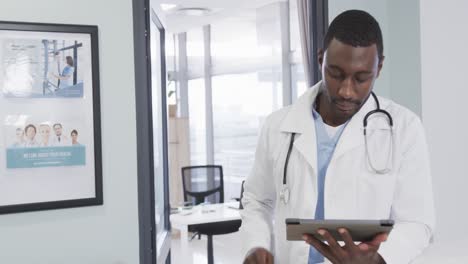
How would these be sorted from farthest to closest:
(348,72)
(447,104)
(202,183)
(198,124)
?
(198,124) → (202,183) → (447,104) → (348,72)

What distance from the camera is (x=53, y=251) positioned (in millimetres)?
2205

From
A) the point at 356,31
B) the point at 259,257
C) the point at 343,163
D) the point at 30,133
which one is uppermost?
the point at 356,31

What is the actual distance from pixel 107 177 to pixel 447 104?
194cm

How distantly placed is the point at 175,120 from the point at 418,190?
207 inches

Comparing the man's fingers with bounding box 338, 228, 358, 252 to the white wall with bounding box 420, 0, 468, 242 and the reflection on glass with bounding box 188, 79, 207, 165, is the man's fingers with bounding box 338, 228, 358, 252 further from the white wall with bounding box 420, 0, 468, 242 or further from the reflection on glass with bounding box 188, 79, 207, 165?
the reflection on glass with bounding box 188, 79, 207, 165

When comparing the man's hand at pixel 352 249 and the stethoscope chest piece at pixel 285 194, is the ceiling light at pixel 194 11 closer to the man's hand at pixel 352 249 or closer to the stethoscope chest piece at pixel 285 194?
the stethoscope chest piece at pixel 285 194

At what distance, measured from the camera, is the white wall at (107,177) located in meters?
2.18

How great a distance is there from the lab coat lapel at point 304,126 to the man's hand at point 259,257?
0.28m

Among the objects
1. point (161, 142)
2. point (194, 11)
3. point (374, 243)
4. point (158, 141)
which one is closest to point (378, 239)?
point (374, 243)

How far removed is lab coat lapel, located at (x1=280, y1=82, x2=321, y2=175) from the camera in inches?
59.2

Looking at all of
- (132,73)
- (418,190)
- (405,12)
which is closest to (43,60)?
(132,73)

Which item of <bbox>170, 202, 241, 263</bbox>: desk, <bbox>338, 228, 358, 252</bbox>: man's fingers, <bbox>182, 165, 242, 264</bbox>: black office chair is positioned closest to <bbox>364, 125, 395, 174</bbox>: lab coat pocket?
<bbox>338, 228, 358, 252</bbox>: man's fingers

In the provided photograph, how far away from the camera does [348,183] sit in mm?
1443

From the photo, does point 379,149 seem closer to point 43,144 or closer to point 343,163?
point 343,163
